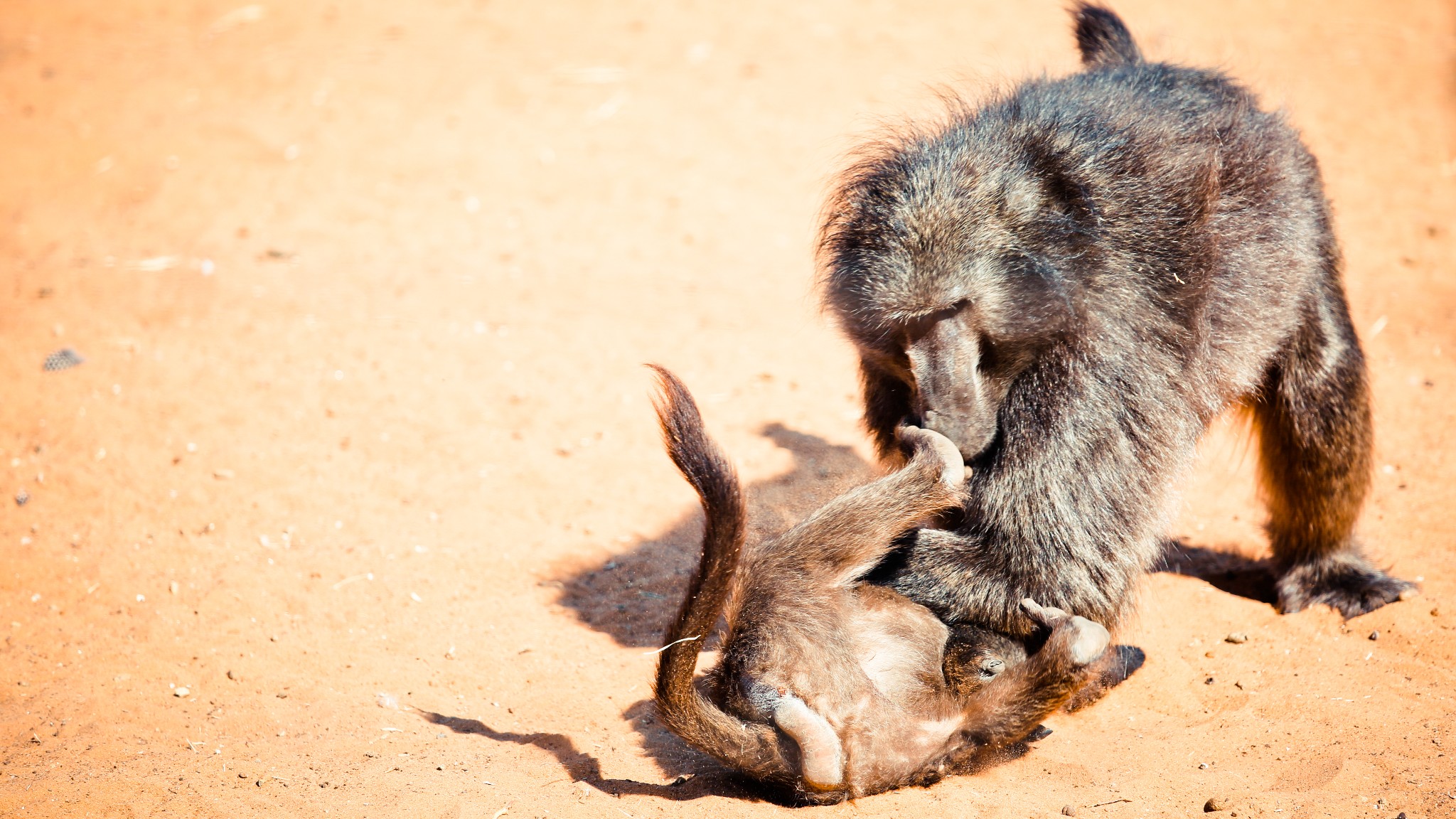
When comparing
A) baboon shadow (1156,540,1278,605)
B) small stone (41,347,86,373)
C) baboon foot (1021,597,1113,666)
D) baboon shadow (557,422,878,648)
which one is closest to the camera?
baboon foot (1021,597,1113,666)

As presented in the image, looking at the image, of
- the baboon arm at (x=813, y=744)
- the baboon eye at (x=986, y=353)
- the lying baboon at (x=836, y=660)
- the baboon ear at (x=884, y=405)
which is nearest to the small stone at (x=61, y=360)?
the lying baboon at (x=836, y=660)

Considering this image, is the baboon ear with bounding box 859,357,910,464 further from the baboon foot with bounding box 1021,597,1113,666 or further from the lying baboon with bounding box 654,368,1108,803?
the baboon foot with bounding box 1021,597,1113,666

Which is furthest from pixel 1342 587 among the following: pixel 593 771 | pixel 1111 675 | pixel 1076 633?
pixel 593 771

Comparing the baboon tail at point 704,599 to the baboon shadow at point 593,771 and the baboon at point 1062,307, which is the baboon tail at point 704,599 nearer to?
the baboon shadow at point 593,771

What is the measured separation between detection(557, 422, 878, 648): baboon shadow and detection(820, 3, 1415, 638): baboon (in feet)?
1.62

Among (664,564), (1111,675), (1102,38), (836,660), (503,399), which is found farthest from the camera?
(503,399)

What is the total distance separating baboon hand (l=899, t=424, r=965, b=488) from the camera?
9.29 ft

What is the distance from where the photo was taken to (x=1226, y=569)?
412 cm

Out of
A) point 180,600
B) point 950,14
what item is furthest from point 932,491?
point 950,14

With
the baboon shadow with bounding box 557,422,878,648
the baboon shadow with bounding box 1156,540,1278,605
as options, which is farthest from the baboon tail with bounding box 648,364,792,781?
the baboon shadow with bounding box 1156,540,1278,605

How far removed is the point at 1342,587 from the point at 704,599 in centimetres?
251

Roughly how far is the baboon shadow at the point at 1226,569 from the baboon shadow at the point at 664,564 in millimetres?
1241

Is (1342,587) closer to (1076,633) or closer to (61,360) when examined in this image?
(1076,633)

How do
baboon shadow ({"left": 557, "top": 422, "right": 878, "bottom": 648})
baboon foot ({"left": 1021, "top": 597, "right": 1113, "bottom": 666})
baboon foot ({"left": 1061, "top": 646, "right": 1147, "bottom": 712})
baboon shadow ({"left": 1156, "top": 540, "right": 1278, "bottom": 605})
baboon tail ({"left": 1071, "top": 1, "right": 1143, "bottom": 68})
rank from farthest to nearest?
baboon shadow ({"left": 1156, "top": 540, "right": 1278, "bottom": 605}) < baboon tail ({"left": 1071, "top": 1, "right": 1143, "bottom": 68}) < baboon shadow ({"left": 557, "top": 422, "right": 878, "bottom": 648}) < baboon foot ({"left": 1061, "top": 646, "right": 1147, "bottom": 712}) < baboon foot ({"left": 1021, "top": 597, "right": 1113, "bottom": 666})
